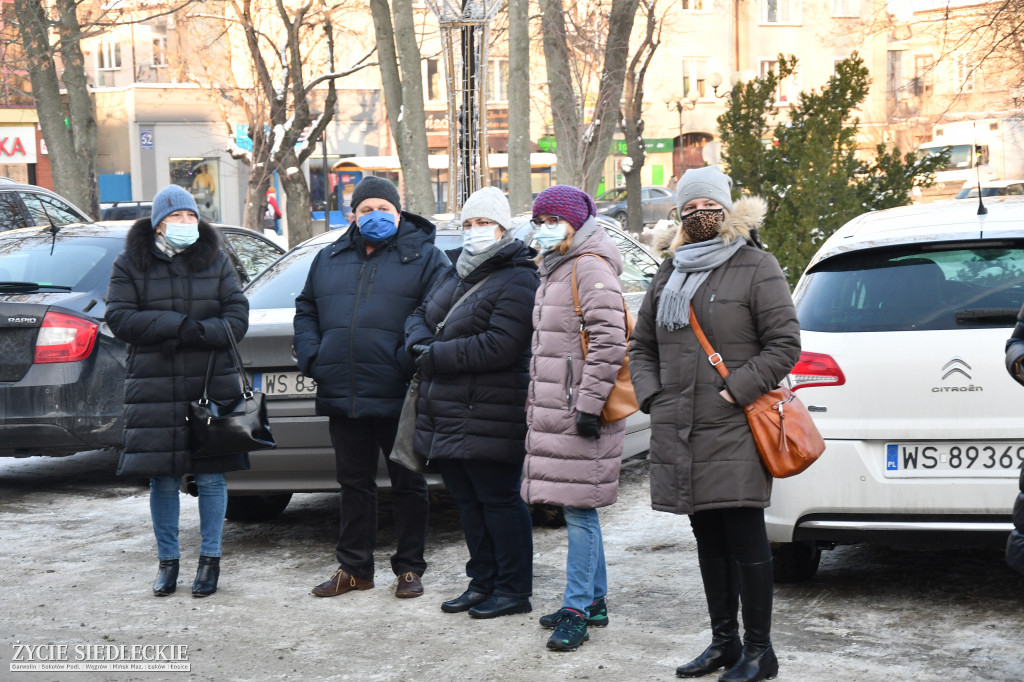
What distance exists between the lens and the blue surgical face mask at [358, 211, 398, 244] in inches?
236

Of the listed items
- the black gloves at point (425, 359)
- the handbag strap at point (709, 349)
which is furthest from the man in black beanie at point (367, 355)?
the handbag strap at point (709, 349)

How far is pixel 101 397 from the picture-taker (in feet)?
25.9

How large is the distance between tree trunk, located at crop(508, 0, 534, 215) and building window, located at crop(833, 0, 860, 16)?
4529 centimetres

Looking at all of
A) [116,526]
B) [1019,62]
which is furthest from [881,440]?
[1019,62]

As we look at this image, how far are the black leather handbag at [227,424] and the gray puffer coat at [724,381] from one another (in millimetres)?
2096

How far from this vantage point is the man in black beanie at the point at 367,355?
5.92m

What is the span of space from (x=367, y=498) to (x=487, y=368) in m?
1.04

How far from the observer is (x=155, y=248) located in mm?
6078

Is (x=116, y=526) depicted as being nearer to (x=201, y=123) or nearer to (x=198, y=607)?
(x=198, y=607)

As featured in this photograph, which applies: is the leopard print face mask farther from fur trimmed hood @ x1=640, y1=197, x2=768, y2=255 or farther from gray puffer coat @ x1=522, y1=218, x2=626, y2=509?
gray puffer coat @ x1=522, y1=218, x2=626, y2=509

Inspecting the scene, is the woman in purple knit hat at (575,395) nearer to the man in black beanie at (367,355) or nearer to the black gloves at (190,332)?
the man in black beanie at (367,355)

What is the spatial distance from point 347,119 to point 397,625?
46913 millimetres

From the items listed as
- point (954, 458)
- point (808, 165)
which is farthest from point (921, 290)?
point (808, 165)

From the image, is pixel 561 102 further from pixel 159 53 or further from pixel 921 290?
pixel 159 53
